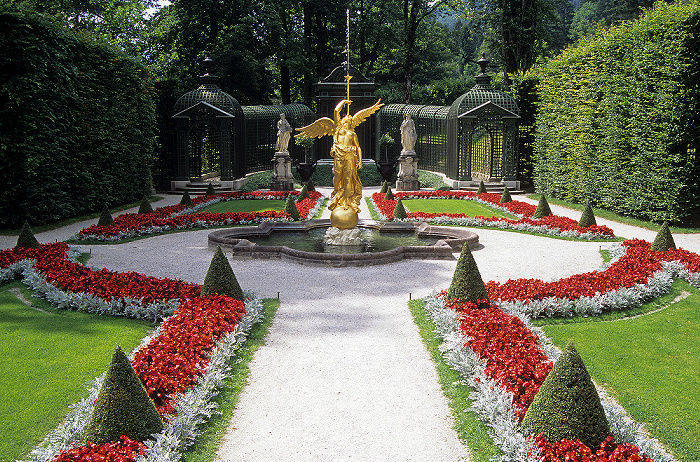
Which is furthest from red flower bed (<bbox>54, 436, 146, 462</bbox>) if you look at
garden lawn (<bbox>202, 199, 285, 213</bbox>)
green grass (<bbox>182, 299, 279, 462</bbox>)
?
garden lawn (<bbox>202, 199, 285, 213</bbox>)

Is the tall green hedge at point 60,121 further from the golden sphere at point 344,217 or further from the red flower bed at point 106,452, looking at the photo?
the red flower bed at point 106,452

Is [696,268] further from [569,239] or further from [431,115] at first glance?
[431,115]

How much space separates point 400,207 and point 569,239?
5.40 metres

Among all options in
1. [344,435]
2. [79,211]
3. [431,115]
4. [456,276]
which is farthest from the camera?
[431,115]

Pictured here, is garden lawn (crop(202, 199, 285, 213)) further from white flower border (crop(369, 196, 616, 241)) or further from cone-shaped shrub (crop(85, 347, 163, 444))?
cone-shaped shrub (crop(85, 347, 163, 444))

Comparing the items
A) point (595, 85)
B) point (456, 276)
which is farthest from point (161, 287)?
point (595, 85)

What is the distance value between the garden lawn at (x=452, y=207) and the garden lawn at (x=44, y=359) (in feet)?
46.9

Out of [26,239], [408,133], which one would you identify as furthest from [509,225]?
[26,239]

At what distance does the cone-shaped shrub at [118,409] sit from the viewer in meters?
5.21

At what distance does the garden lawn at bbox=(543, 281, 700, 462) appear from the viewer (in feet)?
20.1

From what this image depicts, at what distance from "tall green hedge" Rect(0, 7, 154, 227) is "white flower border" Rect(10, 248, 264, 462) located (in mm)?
8235

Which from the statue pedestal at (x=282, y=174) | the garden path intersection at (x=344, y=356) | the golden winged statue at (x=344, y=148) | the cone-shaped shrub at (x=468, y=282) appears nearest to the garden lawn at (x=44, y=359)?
the garden path intersection at (x=344, y=356)

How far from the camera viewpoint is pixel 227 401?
265 inches

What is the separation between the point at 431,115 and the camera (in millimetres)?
33312
